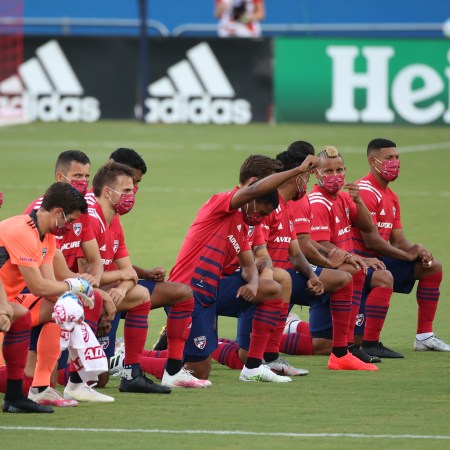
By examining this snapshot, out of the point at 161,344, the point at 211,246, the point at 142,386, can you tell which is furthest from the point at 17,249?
the point at 161,344

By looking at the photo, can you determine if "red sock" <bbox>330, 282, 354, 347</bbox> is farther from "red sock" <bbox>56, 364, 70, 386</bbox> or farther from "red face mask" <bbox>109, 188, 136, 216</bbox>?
"red sock" <bbox>56, 364, 70, 386</bbox>

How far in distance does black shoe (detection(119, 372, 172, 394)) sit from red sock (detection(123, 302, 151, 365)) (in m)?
0.12

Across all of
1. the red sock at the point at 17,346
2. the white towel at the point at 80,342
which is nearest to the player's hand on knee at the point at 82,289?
the white towel at the point at 80,342

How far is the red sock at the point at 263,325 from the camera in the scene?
982cm

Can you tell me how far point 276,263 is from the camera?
10.7 metres

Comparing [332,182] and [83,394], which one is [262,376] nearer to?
[83,394]

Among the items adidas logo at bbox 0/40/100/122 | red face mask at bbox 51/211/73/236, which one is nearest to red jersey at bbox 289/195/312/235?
red face mask at bbox 51/211/73/236

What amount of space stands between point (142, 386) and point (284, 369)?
1271 millimetres

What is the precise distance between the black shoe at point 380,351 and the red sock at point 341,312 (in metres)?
0.51

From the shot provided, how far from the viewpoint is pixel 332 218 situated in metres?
11.2

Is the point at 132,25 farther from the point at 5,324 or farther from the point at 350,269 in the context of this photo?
the point at 5,324

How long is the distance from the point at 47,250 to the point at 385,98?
20596 mm

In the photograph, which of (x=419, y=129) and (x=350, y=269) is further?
(x=419, y=129)

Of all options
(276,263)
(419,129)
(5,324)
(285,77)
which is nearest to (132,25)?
(285,77)
